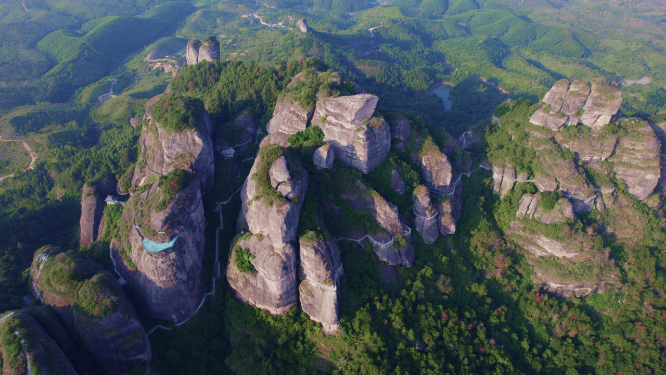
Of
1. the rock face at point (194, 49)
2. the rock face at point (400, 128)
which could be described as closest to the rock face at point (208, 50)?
the rock face at point (194, 49)

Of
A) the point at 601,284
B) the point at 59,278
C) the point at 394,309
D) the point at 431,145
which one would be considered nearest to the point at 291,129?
the point at 431,145

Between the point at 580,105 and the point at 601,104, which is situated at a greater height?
the point at 601,104

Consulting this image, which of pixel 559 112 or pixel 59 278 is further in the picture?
pixel 559 112

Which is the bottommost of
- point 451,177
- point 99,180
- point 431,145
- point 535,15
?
point 535,15

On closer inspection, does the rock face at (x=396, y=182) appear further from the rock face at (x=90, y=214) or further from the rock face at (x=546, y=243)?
the rock face at (x=90, y=214)

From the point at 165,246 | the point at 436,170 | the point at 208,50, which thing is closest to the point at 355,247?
the point at 436,170

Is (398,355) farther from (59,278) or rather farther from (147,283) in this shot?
(59,278)

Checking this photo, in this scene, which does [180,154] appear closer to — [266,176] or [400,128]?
[266,176]
